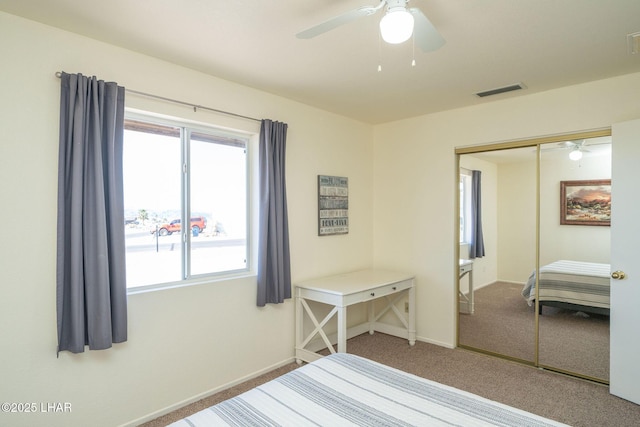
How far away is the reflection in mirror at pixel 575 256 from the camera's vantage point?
298 cm

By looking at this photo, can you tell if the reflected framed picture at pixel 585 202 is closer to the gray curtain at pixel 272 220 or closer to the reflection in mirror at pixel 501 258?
the reflection in mirror at pixel 501 258

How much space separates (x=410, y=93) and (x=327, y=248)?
1.78 meters

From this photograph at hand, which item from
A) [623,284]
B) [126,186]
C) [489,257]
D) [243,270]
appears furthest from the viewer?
[489,257]

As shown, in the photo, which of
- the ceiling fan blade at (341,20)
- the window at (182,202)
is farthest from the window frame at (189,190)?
the ceiling fan blade at (341,20)

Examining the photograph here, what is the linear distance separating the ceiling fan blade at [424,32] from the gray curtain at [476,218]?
2283mm

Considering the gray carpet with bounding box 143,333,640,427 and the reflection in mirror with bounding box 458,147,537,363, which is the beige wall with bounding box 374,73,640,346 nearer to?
the reflection in mirror with bounding box 458,147,537,363

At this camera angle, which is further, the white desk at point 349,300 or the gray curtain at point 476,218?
the gray curtain at point 476,218

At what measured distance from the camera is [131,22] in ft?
6.64

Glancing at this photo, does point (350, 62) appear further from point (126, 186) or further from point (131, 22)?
point (126, 186)

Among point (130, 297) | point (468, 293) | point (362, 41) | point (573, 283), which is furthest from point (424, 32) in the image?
point (468, 293)

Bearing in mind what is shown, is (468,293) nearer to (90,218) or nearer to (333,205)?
(333,205)

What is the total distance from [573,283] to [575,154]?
1.17 m

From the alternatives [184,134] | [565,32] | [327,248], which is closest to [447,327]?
[327,248]

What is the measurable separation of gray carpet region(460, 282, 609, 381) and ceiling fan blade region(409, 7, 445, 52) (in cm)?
274
